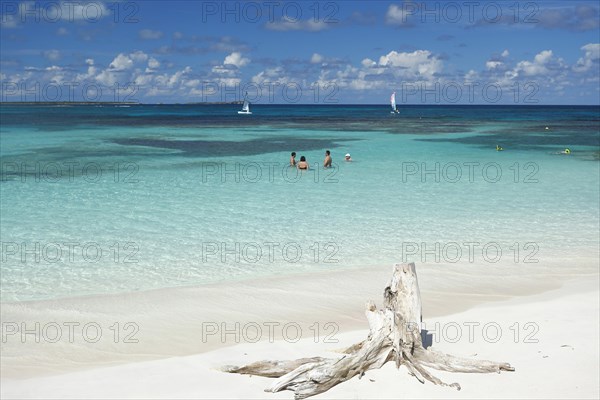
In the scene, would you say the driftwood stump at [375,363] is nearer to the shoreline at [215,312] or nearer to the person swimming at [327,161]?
the shoreline at [215,312]

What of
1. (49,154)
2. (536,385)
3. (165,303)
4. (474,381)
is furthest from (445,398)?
(49,154)

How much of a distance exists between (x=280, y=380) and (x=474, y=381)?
2.04m

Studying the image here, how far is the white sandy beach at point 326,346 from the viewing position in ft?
21.9

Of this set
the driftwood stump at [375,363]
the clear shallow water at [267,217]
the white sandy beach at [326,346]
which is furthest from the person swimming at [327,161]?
the driftwood stump at [375,363]

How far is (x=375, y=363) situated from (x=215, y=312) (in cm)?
342

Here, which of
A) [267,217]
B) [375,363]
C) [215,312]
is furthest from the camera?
[267,217]

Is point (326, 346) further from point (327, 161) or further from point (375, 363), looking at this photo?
point (327, 161)

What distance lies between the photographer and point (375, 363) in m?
6.96

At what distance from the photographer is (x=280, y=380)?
259 inches

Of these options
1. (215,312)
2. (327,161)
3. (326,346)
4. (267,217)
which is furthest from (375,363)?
(327,161)

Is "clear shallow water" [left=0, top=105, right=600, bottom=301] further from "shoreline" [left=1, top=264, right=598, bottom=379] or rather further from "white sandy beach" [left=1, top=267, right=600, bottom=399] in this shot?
"white sandy beach" [left=1, top=267, right=600, bottom=399]

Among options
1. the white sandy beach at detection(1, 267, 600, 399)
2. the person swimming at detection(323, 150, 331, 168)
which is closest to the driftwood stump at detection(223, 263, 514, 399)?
the white sandy beach at detection(1, 267, 600, 399)

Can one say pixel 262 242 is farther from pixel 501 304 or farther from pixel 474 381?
pixel 474 381

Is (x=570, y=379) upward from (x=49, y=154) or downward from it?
downward
